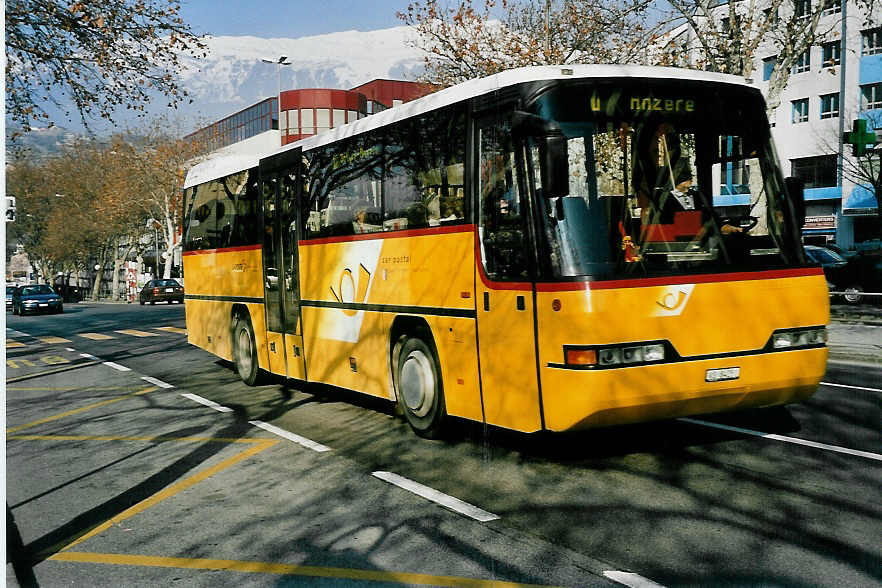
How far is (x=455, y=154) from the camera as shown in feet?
26.6

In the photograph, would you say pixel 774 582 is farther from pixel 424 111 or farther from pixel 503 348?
pixel 424 111

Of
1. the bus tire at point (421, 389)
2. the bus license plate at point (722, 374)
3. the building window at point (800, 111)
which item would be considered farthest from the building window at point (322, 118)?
the bus license plate at point (722, 374)

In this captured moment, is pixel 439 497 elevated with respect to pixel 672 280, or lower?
lower

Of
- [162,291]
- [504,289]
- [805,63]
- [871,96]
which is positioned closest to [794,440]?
[504,289]

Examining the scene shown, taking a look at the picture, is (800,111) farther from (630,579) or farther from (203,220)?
(630,579)

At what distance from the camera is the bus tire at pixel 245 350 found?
13.4 m

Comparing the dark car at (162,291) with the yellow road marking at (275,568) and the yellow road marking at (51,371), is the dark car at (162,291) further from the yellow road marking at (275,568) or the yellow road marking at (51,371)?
the yellow road marking at (275,568)

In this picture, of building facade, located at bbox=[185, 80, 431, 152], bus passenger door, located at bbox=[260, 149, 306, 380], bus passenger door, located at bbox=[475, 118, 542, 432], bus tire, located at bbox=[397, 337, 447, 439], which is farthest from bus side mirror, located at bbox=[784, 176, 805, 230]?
building facade, located at bbox=[185, 80, 431, 152]

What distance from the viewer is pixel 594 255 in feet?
22.0

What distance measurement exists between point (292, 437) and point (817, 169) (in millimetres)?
48532

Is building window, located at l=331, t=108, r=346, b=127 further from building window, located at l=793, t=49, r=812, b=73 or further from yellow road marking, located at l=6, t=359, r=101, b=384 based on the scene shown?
yellow road marking, located at l=6, t=359, r=101, b=384

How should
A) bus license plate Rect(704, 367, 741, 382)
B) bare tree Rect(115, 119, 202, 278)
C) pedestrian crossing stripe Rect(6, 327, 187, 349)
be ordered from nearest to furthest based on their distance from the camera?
1. bus license plate Rect(704, 367, 741, 382)
2. pedestrian crossing stripe Rect(6, 327, 187, 349)
3. bare tree Rect(115, 119, 202, 278)

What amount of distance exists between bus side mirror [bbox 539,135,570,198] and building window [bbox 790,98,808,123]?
49.4 meters

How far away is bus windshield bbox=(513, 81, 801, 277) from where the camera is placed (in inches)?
266
